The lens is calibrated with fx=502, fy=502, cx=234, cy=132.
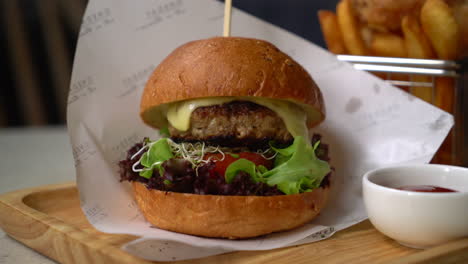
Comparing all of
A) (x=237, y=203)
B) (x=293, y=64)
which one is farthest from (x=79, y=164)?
(x=293, y=64)

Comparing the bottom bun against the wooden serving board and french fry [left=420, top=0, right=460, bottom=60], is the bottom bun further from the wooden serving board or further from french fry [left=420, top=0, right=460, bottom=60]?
french fry [left=420, top=0, right=460, bottom=60]

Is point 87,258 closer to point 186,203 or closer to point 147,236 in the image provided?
point 147,236

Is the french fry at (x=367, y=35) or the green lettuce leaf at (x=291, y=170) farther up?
the french fry at (x=367, y=35)

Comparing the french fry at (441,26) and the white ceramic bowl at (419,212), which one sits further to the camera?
the french fry at (441,26)

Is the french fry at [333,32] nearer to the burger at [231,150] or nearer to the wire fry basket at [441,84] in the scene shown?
the wire fry basket at [441,84]

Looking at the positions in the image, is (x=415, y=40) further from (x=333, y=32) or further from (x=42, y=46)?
(x=42, y=46)

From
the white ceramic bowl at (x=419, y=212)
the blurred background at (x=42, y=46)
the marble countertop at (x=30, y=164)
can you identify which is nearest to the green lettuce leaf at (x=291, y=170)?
the white ceramic bowl at (x=419, y=212)

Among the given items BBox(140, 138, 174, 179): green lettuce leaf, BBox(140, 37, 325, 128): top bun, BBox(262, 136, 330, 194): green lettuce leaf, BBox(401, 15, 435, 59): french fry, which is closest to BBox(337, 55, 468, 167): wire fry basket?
BBox(401, 15, 435, 59): french fry
